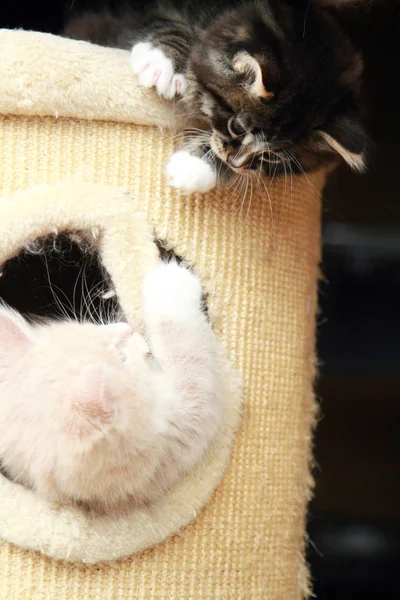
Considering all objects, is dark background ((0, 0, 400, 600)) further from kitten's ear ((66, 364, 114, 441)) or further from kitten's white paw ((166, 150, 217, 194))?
kitten's ear ((66, 364, 114, 441))

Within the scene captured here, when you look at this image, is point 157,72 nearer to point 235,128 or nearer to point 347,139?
point 235,128

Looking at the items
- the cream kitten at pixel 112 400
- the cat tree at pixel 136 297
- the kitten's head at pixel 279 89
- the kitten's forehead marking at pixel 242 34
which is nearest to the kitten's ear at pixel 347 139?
the kitten's head at pixel 279 89

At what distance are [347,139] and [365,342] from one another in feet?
3.30

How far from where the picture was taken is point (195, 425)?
1139mm

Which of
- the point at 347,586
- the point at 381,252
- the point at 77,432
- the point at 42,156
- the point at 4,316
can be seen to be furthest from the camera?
the point at 381,252

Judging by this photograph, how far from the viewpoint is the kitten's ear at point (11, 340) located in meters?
1.08

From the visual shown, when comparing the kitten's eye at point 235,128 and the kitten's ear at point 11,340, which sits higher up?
the kitten's eye at point 235,128

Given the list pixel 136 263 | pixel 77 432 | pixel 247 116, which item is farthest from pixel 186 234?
pixel 77 432

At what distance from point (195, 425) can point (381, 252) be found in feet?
3.93

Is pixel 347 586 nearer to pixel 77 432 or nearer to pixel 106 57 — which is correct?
pixel 77 432

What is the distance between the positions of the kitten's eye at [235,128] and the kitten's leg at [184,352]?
31cm

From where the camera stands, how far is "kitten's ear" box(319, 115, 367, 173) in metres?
1.22

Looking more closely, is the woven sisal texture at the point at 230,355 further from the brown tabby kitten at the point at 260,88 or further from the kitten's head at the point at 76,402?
the kitten's head at the point at 76,402

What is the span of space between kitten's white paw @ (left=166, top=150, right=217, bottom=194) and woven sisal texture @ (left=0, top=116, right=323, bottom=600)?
0.08 ft
